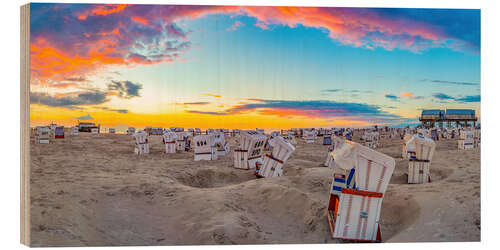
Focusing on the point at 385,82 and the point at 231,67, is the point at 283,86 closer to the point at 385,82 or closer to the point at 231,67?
the point at 231,67

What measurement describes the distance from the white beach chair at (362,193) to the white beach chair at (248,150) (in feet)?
22.9

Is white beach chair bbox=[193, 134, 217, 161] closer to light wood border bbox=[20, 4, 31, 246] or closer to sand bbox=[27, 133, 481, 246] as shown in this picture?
sand bbox=[27, 133, 481, 246]

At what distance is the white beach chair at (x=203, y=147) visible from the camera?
15.2 m

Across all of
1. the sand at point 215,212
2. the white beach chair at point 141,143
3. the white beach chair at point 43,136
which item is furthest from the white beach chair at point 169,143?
the sand at point 215,212

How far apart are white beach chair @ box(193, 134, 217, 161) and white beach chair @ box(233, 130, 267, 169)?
2832mm

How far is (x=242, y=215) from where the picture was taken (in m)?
6.44

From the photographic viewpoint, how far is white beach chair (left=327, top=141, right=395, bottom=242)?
5113mm

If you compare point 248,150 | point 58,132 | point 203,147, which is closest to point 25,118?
point 248,150

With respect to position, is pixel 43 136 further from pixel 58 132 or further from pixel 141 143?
pixel 141 143

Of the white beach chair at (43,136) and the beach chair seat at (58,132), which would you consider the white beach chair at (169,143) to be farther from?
the beach chair seat at (58,132)

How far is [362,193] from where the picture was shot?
5.25 m

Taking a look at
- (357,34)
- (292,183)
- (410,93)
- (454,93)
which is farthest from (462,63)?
(292,183)

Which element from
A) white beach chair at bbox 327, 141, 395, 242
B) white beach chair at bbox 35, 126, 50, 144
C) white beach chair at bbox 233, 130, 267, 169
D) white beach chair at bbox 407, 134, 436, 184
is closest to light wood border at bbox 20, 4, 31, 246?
white beach chair at bbox 327, 141, 395, 242

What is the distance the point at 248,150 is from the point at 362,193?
24.7 feet
